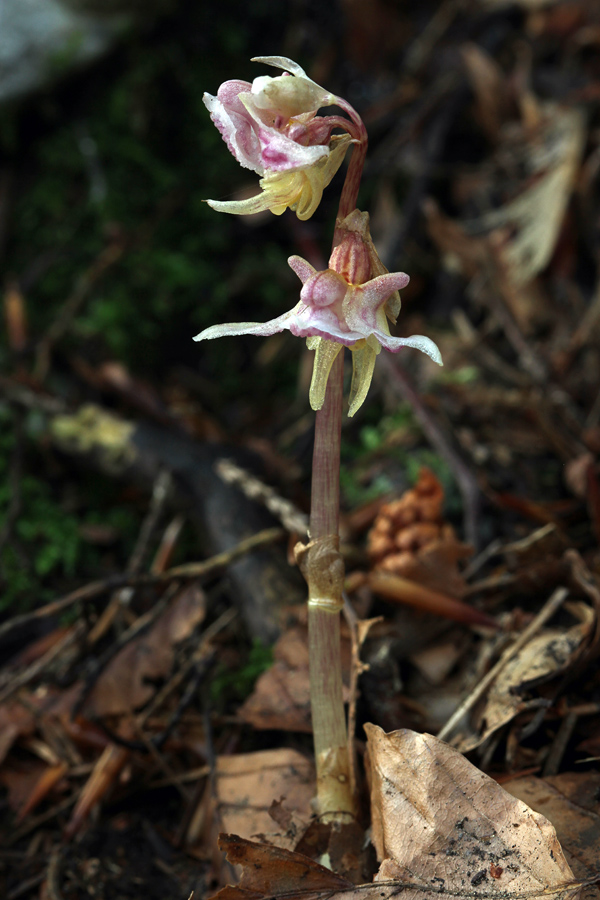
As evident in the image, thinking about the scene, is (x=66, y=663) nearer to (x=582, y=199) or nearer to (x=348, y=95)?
(x=582, y=199)

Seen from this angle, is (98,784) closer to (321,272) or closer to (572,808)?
(572,808)

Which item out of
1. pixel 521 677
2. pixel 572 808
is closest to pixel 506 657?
pixel 521 677

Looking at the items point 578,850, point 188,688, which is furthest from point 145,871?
point 578,850

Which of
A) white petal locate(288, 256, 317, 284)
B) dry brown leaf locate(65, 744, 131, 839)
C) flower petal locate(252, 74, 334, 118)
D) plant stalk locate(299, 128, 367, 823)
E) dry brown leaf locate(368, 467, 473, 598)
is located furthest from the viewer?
dry brown leaf locate(368, 467, 473, 598)

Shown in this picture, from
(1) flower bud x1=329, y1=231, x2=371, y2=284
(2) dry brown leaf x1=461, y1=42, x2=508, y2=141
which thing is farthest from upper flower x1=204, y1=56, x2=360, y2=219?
(2) dry brown leaf x1=461, y1=42, x2=508, y2=141

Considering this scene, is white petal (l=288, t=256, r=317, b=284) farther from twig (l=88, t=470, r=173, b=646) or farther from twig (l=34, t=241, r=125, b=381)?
twig (l=34, t=241, r=125, b=381)

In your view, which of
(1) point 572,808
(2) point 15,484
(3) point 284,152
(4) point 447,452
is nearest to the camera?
(3) point 284,152
